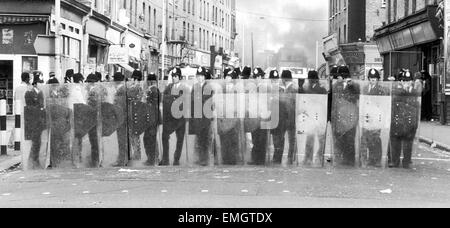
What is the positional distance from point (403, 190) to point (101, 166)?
17.7 feet

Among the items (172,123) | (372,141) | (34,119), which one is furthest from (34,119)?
(372,141)

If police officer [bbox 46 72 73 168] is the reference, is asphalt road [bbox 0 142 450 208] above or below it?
below

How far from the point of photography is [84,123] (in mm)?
11195

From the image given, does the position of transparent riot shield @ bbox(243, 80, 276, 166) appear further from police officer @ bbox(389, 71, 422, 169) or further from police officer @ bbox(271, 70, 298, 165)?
police officer @ bbox(389, 71, 422, 169)

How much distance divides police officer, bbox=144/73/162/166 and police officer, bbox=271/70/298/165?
2110 millimetres

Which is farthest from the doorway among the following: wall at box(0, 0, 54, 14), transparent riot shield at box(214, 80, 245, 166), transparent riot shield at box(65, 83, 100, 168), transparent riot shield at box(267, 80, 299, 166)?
transparent riot shield at box(267, 80, 299, 166)

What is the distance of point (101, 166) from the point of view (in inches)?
442

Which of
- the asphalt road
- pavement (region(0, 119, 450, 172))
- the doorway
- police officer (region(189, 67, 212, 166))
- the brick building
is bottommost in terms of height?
the asphalt road

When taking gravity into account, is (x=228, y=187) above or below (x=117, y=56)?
below

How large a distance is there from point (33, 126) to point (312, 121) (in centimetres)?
498

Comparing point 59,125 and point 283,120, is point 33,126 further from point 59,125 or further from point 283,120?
point 283,120

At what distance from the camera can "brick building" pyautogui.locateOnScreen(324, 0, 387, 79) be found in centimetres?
4319

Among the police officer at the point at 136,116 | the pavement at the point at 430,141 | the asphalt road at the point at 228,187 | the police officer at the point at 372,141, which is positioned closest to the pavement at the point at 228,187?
the asphalt road at the point at 228,187

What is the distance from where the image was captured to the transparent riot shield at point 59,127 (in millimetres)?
11180
